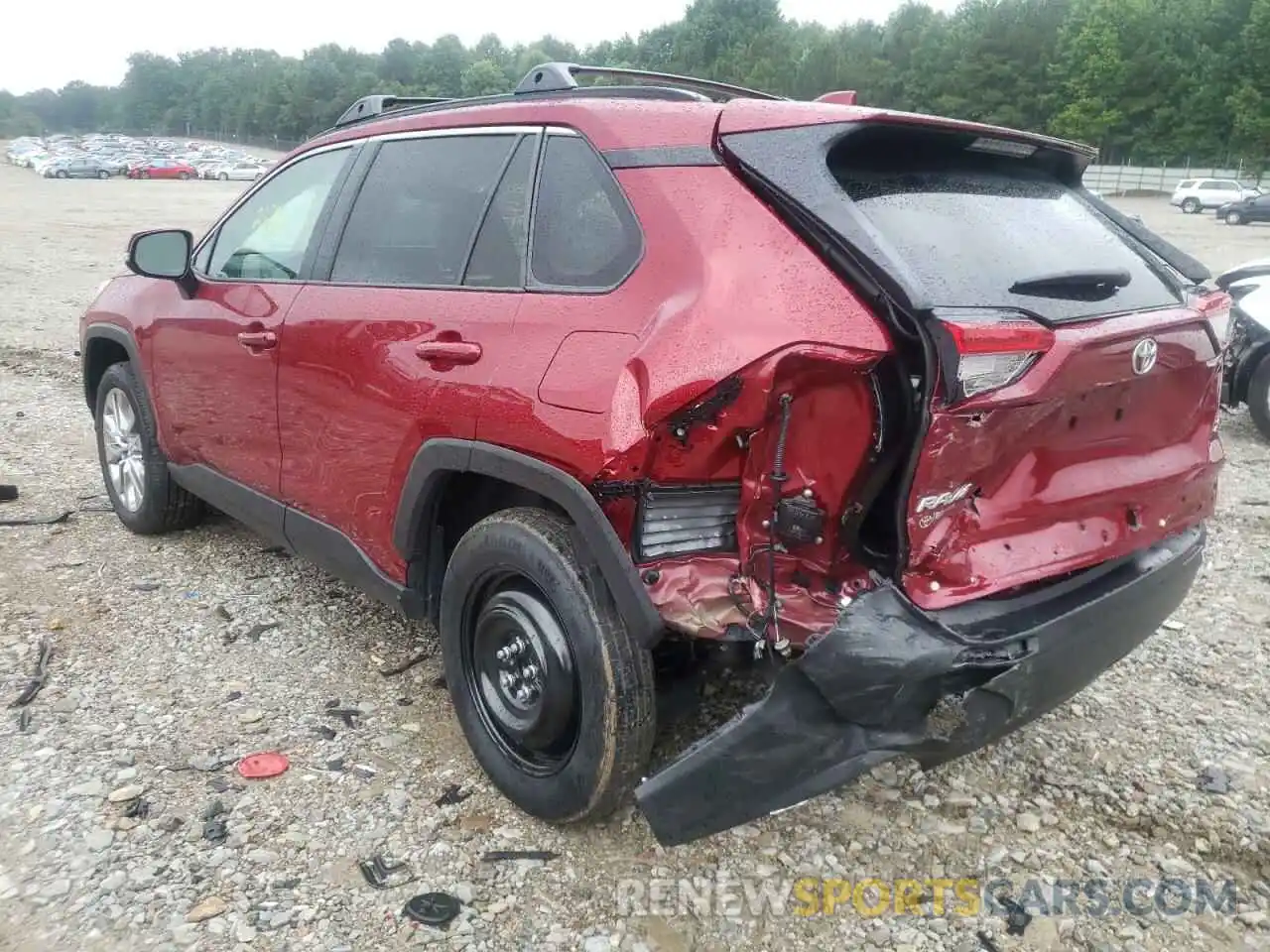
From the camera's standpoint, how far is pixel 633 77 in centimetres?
335

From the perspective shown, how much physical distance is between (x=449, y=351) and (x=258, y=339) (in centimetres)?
116

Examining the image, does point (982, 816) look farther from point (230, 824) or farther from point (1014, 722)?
point (230, 824)

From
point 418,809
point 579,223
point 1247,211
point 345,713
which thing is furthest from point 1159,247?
point 1247,211

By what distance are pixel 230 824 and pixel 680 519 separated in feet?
5.01

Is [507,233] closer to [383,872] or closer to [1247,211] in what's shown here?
[383,872]

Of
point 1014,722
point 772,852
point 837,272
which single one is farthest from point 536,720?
point 837,272

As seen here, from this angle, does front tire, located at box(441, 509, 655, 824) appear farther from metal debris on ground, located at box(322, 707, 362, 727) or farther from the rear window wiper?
the rear window wiper

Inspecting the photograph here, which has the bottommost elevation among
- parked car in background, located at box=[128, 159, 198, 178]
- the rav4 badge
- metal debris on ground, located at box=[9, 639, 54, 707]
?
metal debris on ground, located at box=[9, 639, 54, 707]

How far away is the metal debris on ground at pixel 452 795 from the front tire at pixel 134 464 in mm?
2456

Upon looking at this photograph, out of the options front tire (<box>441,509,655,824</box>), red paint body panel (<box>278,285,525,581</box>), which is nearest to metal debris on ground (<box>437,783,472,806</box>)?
front tire (<box>441,509,655,824</box>)

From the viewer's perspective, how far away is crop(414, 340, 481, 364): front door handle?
106 inches

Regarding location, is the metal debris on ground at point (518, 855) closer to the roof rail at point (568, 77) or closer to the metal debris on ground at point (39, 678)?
the metal debris on ground at point (39, 678)

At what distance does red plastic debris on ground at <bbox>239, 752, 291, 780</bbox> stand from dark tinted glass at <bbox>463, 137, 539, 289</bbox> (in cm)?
154

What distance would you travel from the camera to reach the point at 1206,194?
3606 centimetres
